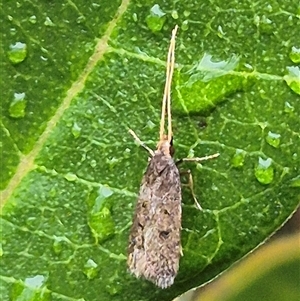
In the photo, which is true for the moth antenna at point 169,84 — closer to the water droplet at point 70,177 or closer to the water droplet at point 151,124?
the water droplet at point 151,124

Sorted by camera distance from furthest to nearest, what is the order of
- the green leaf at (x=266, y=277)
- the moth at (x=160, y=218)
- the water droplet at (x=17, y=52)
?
the green leaf at (x=266, y=277), the moth at (x=160, y=218), the water droplet at (x=17, y=52)

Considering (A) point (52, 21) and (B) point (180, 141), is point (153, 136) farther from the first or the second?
(A) point (52, 21)

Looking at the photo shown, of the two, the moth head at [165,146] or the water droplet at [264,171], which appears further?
the moth head at [165,146]

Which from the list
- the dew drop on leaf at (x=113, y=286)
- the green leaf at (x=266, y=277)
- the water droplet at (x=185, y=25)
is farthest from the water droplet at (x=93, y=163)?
the green leaf at (x=266, y=277)

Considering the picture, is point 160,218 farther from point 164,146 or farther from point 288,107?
point 288,107

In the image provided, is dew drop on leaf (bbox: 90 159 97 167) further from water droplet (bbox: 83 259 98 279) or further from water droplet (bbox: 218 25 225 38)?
water droplet (bbox: 218 25 225 38)

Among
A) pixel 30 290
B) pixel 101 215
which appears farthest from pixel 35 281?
pixel 101 215

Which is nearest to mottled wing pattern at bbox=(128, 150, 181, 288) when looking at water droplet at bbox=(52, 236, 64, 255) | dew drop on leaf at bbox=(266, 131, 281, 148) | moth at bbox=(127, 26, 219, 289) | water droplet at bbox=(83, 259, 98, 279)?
moth at bbox=(127, 26, 219, 289)

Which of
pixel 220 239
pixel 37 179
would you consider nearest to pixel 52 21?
pixel 37 179
